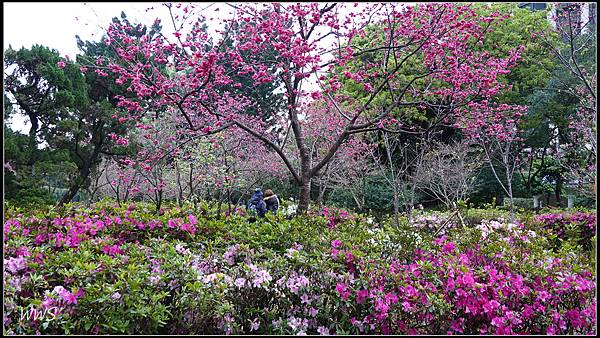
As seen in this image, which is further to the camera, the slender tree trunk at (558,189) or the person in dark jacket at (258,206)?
the slender tree trunk at (558,189)

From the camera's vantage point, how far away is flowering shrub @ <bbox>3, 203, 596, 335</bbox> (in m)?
1.72

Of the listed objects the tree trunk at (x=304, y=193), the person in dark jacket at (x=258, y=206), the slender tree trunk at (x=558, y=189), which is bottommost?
the slender tree trunk at (x=558, y=189)

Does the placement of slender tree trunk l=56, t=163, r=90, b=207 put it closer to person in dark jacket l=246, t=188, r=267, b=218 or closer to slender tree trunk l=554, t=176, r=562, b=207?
person in dark jacket l=246, t=188, r=267, b=218

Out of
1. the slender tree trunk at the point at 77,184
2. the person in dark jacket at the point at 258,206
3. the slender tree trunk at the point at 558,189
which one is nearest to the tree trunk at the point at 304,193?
the person in dark jacket at the point at 258,206

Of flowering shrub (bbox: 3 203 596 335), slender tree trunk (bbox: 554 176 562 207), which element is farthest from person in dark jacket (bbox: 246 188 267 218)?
slender tree trunk (bbox: 554 176 562 207)

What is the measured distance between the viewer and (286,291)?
6.61ft

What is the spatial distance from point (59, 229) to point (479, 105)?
3711 millimetres

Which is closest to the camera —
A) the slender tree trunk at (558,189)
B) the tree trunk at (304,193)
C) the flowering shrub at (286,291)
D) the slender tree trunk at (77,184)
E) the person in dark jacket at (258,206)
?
the flowering shrub at (286,291)

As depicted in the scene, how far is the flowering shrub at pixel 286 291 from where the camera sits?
1.72m

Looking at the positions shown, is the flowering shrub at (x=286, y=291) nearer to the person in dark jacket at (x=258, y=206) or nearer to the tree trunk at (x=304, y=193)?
the tree trunk at (x=304, y=193)

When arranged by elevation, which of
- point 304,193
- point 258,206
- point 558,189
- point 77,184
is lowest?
point 558,189

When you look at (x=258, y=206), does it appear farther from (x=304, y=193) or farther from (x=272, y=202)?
(x=304, y=193)

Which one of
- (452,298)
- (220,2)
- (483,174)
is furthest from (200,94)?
(483,174)

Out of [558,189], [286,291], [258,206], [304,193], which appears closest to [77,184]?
[258,206]
